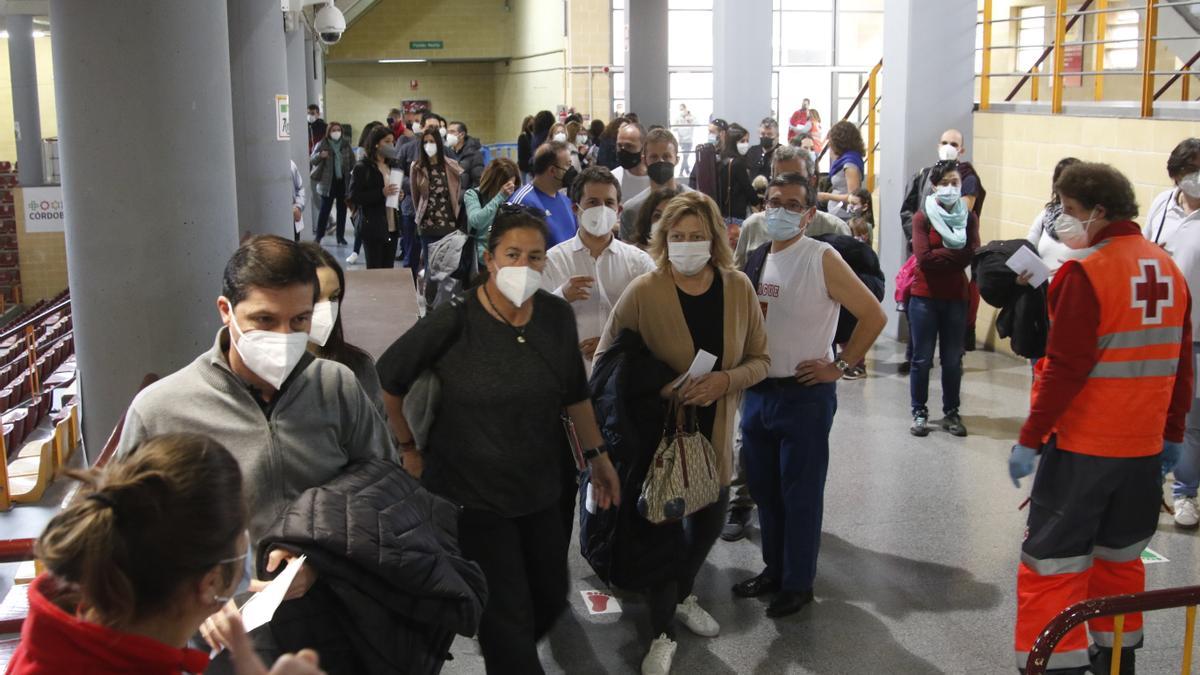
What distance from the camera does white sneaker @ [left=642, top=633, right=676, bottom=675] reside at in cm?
432

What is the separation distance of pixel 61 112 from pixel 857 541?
400 cm

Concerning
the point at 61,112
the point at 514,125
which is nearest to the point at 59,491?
the point at 61,112

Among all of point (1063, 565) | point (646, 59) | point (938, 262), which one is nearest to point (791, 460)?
point (1063, 565)

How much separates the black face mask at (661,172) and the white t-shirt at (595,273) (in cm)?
138

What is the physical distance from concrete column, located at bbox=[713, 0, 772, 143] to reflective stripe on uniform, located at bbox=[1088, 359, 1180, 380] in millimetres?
11475

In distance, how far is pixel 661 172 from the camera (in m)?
6.64

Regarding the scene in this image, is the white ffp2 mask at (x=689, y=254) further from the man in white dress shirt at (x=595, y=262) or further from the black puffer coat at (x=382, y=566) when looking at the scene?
the black puffer coat at (x=382, y=566)

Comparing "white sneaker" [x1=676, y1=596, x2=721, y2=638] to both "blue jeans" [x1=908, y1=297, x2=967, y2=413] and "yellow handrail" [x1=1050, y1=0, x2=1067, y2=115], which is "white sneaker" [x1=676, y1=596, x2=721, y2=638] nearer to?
"blue jeans" [x1=908, y1=297, x2=967, y2=413]

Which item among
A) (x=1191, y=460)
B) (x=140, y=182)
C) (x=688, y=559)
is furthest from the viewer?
(x=1191, y=460)

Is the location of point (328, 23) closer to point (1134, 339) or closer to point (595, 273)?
point (595, 273)

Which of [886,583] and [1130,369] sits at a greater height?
[1130,369]

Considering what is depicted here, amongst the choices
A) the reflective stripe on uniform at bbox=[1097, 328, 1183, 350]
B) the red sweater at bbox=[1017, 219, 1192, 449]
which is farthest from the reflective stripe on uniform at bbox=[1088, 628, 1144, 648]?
the reflective stripe on uniform at bbox=[1097, 328, 1183, 350]

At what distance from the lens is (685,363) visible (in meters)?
4.32

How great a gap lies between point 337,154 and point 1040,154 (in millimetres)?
9843
